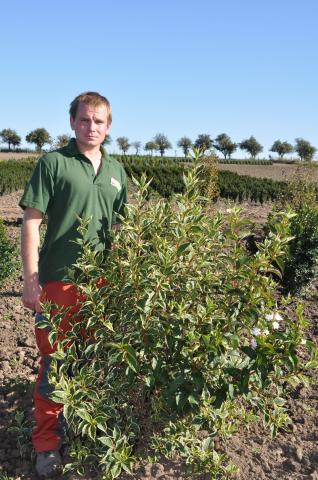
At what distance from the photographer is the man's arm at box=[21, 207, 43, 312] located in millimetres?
2457

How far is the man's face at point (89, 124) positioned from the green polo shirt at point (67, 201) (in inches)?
2.8

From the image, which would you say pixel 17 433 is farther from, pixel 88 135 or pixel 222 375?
pixel 88 135

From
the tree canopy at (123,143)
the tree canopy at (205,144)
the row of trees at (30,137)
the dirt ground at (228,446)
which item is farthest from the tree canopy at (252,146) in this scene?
the dirt ground at (228,446)

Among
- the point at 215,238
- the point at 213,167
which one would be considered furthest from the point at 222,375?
the point at 213,167

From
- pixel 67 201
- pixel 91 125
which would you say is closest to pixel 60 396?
pixel 67 201

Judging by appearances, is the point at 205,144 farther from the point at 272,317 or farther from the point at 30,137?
the point at 30,137

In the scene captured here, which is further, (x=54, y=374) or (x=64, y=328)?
(x=64, y=328)

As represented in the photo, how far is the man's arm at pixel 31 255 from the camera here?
2.46 m

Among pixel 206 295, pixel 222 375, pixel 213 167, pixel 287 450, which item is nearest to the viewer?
pixel 222 375

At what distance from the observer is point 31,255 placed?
97.0 inches

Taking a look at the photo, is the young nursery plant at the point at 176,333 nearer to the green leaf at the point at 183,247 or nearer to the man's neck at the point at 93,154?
the green leaf at the point at 183,247

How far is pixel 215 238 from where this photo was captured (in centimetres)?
249

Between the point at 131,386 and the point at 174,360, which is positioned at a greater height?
the point at 174,360

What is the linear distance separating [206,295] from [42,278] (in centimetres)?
83
